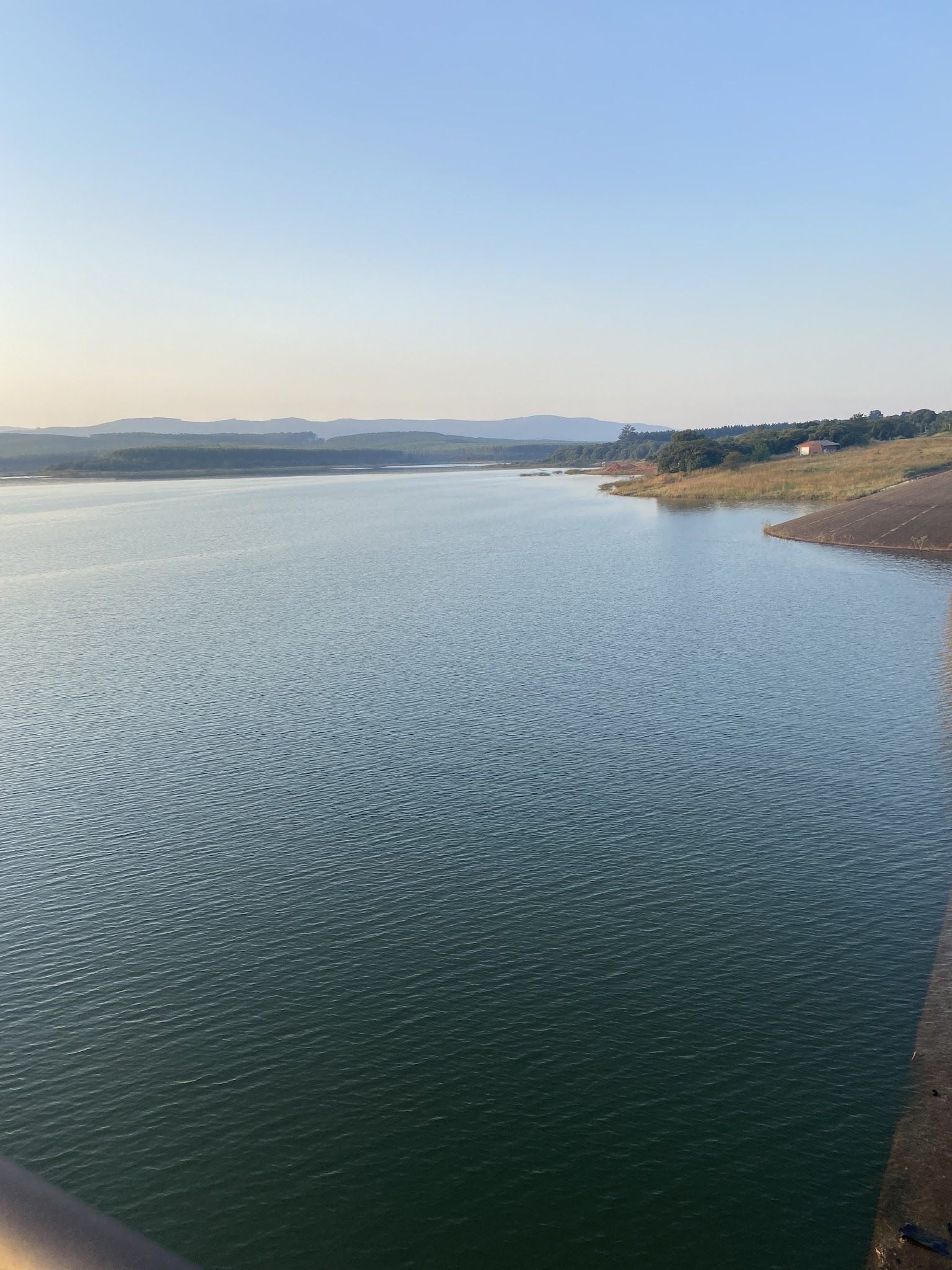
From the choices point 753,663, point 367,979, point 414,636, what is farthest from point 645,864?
point 414,636

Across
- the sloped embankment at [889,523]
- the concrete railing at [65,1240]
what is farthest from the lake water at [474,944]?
the sloped embankment at [889,523]

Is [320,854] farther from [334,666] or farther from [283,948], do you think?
[334,666]

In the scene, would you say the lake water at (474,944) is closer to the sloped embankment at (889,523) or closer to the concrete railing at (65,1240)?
the concrete railing at (65,1240)

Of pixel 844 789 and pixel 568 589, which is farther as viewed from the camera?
pixel 568 589

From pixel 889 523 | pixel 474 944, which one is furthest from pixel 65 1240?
pixel 889 523

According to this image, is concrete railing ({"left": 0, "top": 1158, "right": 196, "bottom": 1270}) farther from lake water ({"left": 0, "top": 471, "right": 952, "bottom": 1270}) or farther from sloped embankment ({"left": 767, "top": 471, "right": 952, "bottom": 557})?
sloped embankment ({"left": 767, "top": 471, "right": 952, "bottom": 557})

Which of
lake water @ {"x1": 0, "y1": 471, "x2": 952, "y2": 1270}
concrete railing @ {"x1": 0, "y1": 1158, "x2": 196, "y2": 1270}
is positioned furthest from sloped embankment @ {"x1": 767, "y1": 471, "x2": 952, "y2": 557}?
concrete railing @ {"x1": 0, "y1": 1158, "x2": 196, "y2": 1270}
